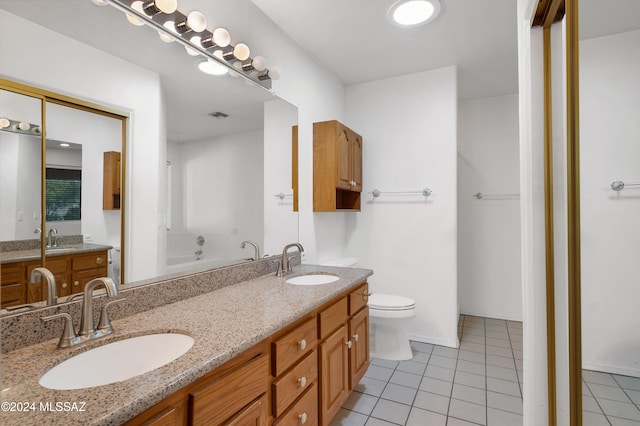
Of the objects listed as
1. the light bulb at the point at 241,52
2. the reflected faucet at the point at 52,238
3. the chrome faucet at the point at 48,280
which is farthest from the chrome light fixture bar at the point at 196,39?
the chrome faucet at the point at 48,280

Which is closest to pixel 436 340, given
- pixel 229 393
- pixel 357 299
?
pixel 357 299

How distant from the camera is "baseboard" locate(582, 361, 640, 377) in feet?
2.32

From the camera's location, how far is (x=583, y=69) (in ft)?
2.84

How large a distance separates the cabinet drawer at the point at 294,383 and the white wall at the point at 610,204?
3.25ft

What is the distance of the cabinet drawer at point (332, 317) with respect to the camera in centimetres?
156

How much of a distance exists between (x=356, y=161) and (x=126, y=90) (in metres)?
2.10

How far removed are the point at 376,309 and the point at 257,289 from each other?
1275 millimetres

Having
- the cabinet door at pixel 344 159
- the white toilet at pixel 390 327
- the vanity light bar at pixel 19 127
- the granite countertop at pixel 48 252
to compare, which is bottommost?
the white toilet at pixel 390 327

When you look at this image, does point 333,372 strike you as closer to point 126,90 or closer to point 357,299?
point 357,299

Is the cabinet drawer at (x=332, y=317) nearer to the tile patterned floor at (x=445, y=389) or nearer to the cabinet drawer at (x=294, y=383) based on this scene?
the cabinet drawer at (x=294, y=383)

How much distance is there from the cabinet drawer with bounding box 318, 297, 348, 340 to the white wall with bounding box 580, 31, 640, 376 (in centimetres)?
100

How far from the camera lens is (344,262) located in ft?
9.93

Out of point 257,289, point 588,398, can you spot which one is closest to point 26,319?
point 257,289

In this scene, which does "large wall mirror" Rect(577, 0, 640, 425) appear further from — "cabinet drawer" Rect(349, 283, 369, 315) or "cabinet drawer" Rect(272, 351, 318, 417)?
"cabinet drawer" Rect(349, 283, 369, 315)
